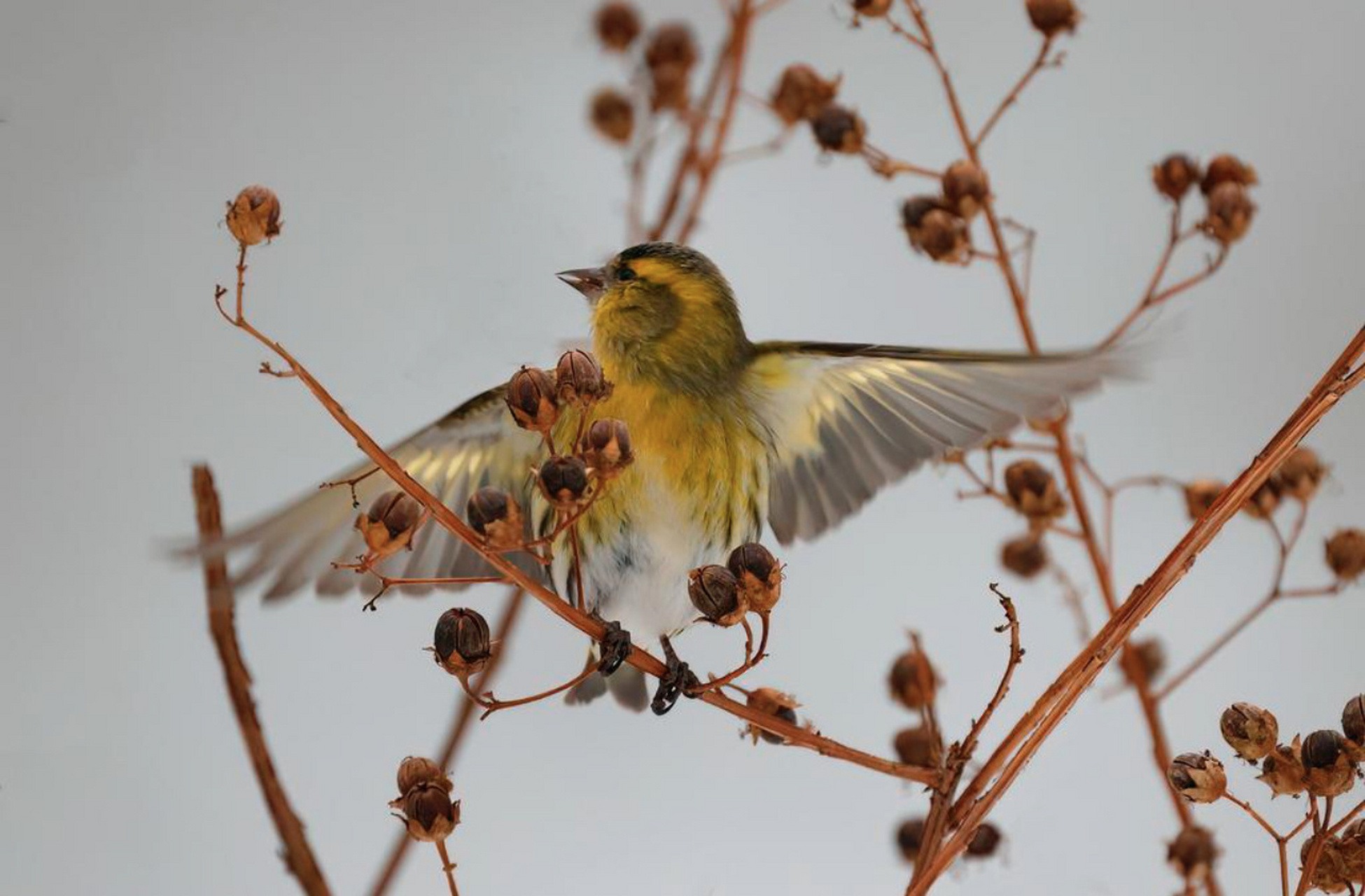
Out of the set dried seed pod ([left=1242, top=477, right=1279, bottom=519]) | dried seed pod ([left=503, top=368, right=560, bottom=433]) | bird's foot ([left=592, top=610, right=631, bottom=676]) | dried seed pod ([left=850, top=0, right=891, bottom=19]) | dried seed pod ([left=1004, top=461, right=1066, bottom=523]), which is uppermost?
dried seed pod ([left=850, top=0, right=891, bottom=19])

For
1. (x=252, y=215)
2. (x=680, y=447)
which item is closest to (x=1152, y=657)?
(x=680, y=447)

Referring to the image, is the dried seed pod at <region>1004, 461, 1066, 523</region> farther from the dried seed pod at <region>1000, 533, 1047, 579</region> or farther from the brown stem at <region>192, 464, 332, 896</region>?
the brown stem at <region>192, 464, 332, 896</region>

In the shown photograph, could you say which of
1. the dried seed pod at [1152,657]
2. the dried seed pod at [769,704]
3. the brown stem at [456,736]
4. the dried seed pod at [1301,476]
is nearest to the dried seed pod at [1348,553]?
the dried seed pod at [1301,476]

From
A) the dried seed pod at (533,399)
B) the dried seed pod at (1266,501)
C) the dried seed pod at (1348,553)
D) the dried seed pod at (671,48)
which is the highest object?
the dried seed pod at (671,48)

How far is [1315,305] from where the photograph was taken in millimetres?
1664

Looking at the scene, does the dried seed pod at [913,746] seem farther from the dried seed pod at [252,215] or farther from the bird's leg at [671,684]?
the dried seed pod at [252,215]

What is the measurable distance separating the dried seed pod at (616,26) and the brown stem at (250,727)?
50 centimetres

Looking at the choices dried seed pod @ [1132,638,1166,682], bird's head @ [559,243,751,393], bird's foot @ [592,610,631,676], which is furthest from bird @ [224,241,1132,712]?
dried seed pod @ [1132,638,1166,682]

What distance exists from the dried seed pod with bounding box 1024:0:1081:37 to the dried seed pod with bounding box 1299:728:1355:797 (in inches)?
20.0

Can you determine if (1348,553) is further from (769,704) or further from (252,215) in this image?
(252,215)

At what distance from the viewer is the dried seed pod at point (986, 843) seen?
87 centimetres

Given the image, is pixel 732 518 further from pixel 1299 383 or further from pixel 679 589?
pixel 1299 383

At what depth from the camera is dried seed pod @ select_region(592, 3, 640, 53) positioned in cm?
116

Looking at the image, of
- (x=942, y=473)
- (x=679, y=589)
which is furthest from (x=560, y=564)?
(x=942, y=473)
